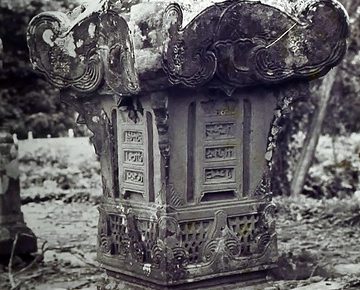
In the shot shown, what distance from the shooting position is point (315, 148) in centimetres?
→ 995

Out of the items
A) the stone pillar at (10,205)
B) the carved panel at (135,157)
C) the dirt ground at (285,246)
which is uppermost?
the carved panel at (135,157)

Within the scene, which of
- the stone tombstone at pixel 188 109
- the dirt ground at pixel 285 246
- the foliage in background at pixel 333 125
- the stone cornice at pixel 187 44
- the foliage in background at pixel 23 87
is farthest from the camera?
the foliage in background at pixel 333 125

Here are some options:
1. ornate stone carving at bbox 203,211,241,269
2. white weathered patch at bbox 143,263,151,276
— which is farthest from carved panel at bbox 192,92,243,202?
white weathered patch at bbox 143,263,151,276

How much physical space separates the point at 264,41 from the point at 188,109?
458 millimetres

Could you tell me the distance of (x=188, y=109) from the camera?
3.70 metres

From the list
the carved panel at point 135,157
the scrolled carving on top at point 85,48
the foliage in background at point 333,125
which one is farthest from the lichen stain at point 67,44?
the foliage in background at point 333,125

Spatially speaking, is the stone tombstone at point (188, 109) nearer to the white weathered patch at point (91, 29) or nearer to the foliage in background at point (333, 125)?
the white weathered patch at point (91, 29)

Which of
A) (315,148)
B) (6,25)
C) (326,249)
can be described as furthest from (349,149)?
(6,25)

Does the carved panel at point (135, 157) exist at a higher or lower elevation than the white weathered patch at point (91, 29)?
lower

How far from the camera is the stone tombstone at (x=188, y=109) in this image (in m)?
3.50

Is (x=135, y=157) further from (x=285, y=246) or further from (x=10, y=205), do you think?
(x=285, y=246)

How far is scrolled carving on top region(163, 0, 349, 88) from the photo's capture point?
3.51 meters

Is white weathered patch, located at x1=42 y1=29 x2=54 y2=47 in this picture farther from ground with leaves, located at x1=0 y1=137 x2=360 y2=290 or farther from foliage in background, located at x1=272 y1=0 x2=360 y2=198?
foliage in background, located at x1=272 y1=0 x2=360 y2=198

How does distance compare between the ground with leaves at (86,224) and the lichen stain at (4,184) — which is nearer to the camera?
the ground with leaves at (86,224)
